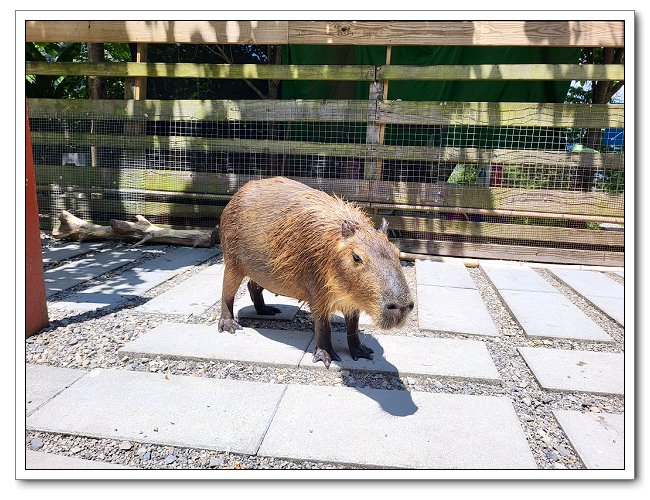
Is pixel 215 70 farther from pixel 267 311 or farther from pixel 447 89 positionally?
pixel 267 311

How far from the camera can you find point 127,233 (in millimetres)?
7914

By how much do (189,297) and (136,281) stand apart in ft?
3.47

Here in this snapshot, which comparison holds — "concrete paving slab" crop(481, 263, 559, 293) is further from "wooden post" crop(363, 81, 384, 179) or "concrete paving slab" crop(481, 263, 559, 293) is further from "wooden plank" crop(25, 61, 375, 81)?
"wooden plank" crop(25, 61, 375, 81)

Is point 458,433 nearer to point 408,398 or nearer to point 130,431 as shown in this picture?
point 408,398

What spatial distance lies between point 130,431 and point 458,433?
76.4 inches

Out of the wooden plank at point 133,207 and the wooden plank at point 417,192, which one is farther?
the wooden plank at point 133,207

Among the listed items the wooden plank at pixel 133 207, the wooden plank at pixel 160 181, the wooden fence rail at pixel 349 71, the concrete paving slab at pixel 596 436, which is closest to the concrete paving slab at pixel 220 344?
the concrete paving slab at pixel 596 436

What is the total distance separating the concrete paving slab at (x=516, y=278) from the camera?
20.0 ft

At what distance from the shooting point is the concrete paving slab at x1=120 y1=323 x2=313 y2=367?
12.3 feet

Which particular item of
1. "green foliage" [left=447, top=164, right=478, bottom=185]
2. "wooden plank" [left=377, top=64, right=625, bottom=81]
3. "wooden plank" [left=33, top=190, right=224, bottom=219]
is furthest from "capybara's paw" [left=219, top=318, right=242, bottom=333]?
"green foliage" [left=447, top=164, right=478, bottom=185]

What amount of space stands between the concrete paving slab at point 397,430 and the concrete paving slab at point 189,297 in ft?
6.85

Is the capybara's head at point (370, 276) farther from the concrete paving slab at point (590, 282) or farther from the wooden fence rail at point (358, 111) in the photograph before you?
the wooden fence rail at point (358, 111)
